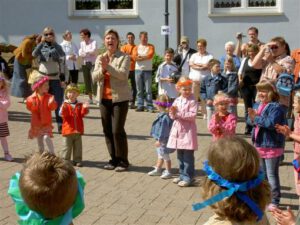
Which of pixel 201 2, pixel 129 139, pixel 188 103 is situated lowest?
pixel 129 139

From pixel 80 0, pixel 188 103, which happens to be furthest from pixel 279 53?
Answer: pixel 80 0

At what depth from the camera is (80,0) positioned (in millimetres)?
19828

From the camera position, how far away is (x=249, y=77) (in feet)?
37.3

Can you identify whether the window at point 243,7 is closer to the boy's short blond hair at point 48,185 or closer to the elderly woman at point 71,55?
the elderly woman at point 71,55

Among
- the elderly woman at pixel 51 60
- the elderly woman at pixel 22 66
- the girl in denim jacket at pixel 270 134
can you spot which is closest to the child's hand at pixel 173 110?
the girl in denim jacket at pixel 270 134

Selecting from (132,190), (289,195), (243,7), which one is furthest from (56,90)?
(243,7)

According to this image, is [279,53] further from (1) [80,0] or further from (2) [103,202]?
(1) [80,0]

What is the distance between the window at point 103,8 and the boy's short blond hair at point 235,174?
16.5 meters

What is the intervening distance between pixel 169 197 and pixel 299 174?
184 cm

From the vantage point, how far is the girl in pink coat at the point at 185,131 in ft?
25.7

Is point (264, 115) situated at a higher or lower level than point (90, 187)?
higher

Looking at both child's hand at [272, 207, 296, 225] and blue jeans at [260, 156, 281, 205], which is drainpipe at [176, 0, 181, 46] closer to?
blue jeans at [260, 156, 281, 205]

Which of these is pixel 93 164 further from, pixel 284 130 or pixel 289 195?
pixel 284 130

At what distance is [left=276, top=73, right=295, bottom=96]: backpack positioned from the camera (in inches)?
365
